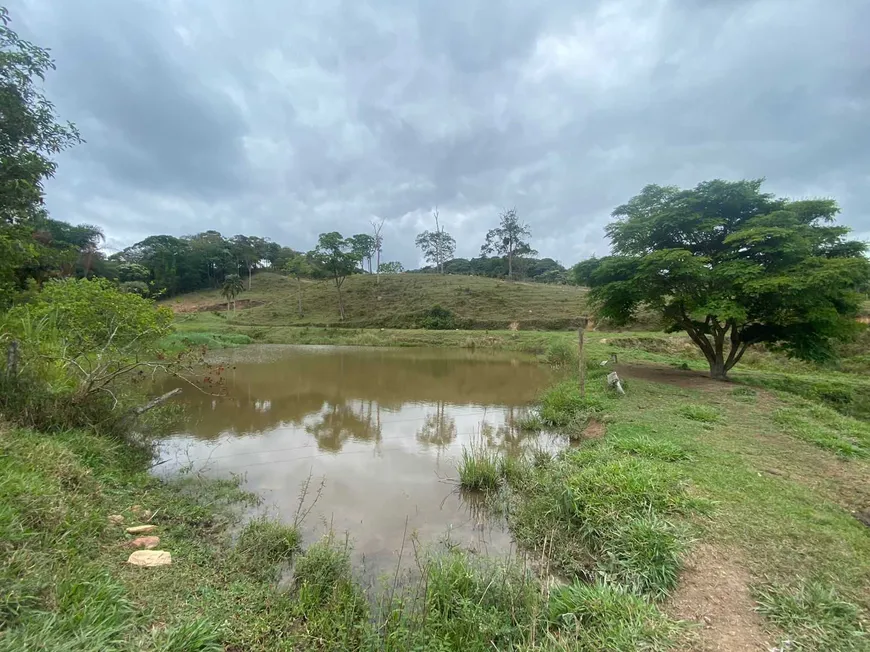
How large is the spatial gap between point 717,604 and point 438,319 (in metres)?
35.2

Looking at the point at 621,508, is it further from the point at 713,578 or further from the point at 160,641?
the point at 160,641

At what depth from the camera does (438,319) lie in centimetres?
3800

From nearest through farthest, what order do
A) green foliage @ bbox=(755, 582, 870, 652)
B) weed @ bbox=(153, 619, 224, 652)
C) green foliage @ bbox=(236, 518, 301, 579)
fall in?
weed @ bbox=(153, 619, 224, 652)
green foliage @ bbox=(755, 582, 870, 652)
green foliage @ bbox=(236, 518, 301, 579)

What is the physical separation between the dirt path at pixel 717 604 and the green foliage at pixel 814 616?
12 centimetres

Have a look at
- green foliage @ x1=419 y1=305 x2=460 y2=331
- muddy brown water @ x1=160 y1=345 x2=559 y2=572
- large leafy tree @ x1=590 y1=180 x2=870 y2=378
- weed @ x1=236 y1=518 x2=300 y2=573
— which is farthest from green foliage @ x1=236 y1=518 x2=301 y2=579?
green foliage @ x1=419 y1=305 x2=460 y2=331

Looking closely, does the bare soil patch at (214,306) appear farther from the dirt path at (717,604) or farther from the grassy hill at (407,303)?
the dirt path at (717,604)

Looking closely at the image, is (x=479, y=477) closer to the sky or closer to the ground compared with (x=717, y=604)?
closer to the ground

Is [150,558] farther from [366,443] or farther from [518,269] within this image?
[518,269]

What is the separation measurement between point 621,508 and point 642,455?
70.6 inches

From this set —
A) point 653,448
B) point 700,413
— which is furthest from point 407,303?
point 653,448

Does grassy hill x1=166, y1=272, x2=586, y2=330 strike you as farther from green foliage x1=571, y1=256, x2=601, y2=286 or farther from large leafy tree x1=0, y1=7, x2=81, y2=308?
large leafy tree x1=0, y1=7, x2=81, y2=308

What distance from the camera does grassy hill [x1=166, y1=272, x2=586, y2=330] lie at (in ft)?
125

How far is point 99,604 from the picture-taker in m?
2.67

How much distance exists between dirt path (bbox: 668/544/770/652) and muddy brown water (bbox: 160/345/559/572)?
68.3 inches
